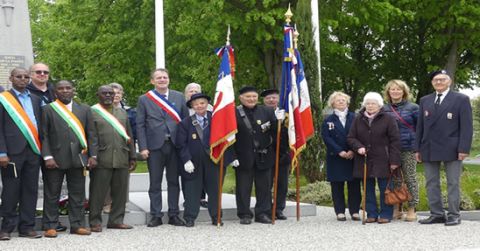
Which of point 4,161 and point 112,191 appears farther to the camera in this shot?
point 112,191

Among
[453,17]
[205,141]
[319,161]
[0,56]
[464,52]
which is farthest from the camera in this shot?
[464,52]

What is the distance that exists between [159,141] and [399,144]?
10.1 ft

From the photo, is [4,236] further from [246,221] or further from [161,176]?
[246,221]

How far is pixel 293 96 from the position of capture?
9.34m

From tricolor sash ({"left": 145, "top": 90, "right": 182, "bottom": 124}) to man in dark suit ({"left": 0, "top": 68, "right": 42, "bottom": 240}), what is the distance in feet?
5.12

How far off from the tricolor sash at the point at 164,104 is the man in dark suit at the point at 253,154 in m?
0.81

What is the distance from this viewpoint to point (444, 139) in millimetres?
8719

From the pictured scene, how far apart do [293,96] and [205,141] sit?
1348 millimetres

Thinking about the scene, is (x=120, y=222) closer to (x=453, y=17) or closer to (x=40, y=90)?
(x=40, y=90)

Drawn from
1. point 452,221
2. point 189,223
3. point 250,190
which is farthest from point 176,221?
Answer: point 452,221

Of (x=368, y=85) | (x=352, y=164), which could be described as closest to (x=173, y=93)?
(x=352, y=164)

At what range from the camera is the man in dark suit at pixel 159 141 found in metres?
8.85

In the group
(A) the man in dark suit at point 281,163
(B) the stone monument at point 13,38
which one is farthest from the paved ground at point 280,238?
(B) the stone monument at point 13,38

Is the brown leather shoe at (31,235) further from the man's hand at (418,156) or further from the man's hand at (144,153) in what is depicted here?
the man's hand at (418,156)
